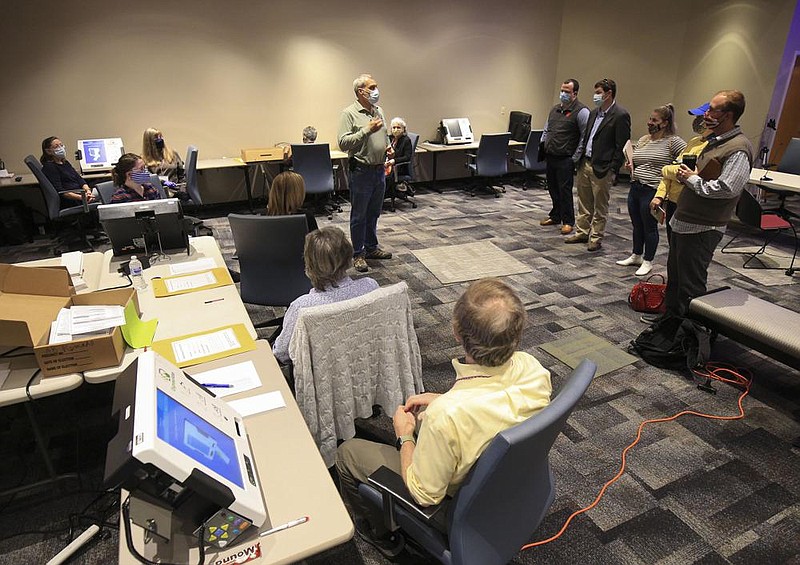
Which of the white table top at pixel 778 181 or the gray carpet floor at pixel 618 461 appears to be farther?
the white table top at pixel 778 181

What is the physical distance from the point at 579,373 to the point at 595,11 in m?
8.31

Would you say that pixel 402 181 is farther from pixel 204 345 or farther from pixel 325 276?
pixel 204 345

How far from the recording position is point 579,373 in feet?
4.36

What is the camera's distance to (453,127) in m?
7.60

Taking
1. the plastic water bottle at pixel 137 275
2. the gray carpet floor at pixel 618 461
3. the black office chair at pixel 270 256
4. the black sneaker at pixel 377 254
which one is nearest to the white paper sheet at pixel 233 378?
the gray carpet floor at pixel 618 461

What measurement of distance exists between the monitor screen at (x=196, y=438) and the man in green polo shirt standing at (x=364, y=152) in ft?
9.84

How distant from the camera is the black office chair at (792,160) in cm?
548

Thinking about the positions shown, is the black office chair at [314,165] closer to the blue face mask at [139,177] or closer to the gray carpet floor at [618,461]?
the blue face mask at [139,177]

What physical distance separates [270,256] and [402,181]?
430 centimetres

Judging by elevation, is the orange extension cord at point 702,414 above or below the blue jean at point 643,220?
below

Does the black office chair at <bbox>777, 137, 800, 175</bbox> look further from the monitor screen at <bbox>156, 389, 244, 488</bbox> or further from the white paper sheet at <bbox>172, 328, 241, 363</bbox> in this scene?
the monitor screen at <bbox>156, 389, 244, 488</bbox>

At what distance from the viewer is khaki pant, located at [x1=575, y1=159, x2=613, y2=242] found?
4715mm

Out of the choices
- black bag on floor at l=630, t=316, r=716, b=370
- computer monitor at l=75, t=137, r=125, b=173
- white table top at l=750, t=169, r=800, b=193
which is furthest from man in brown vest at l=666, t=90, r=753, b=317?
computer monitor at l=75, t=137, r=125, b=173

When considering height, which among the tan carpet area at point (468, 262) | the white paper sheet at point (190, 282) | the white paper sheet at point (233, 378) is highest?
the white paper sheet at point (190, 282)
